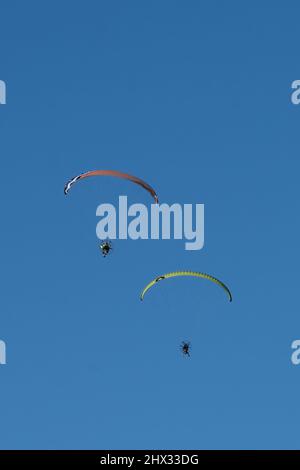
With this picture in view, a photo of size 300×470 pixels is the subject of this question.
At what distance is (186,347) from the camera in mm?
179250

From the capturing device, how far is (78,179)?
171m
